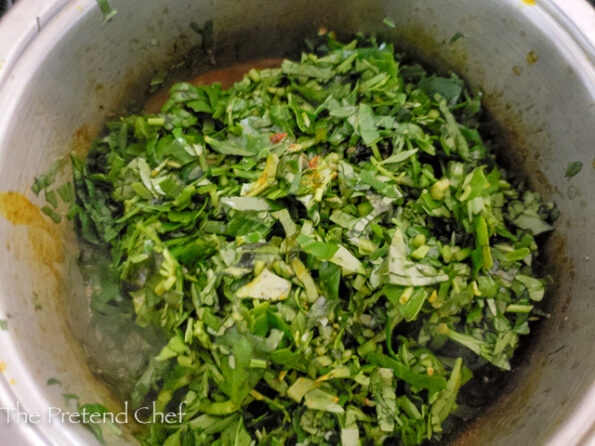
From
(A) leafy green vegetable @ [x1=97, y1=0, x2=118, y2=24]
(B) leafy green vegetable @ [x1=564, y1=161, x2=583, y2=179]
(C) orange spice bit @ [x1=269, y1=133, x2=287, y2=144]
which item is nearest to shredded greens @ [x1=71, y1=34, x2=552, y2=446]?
(C) orange spice bit @ [x1=269, y1=133, x2=287, y2=144]

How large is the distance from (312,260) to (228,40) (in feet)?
2.59

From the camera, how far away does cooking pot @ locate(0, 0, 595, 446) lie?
2.97ft

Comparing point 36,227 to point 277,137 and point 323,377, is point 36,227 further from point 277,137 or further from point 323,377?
point 323,377

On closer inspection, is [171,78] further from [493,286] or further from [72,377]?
[493,286]

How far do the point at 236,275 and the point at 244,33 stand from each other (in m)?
0.80

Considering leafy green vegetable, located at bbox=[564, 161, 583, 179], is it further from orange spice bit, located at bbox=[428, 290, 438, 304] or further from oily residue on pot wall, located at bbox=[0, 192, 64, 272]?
oily residue on pot wall, located at bbox=[0, 192, 64, 272]

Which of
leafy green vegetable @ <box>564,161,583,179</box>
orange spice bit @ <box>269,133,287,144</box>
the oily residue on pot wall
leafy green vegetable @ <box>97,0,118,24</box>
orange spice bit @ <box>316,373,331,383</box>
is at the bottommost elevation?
the oily residue on pot wall

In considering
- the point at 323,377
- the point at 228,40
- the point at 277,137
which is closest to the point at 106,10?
the point at 228,40

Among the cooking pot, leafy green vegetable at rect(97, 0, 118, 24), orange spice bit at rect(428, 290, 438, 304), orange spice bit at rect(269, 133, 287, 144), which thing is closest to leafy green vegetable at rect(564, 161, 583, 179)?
the cooking pot

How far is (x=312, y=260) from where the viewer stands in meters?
0.97

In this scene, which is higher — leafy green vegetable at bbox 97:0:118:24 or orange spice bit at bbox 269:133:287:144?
orange spice bit at bbox 269:133:287:144

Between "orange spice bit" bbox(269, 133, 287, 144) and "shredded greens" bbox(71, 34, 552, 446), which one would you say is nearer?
"shredded greens" bbox(71, 34, 552, 446)

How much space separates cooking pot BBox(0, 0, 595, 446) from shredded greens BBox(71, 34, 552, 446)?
0.26 feet

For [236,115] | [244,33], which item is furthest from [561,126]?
[244,33]
